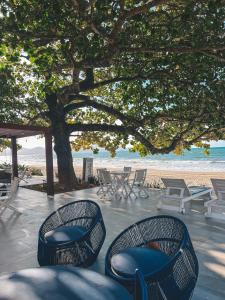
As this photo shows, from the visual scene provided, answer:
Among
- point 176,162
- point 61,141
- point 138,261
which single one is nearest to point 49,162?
point 61,141

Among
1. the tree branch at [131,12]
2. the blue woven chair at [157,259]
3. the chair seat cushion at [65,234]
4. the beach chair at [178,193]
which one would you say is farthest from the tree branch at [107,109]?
the blue woven chair at [157,259]

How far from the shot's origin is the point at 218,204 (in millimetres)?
7109

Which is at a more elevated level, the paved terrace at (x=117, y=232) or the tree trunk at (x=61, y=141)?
the tree trunk at (x=61, y=141)

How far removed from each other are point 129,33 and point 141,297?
6.44 metres

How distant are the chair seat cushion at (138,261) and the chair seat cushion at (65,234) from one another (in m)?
0.82

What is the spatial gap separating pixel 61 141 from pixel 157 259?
1032cm

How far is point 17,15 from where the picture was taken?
5.88 meters

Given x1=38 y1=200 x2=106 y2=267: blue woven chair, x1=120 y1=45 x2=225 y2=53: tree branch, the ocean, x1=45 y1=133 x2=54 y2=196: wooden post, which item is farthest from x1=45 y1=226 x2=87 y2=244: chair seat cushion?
the ocean

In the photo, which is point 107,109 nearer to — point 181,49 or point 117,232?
point 181,49

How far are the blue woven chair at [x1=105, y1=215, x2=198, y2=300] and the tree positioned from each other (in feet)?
14.3

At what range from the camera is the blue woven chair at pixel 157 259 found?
2602mm

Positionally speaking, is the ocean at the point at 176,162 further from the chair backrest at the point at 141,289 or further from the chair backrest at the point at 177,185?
the chair backrest at the point at 141,289

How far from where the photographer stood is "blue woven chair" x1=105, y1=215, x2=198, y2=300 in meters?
2.60

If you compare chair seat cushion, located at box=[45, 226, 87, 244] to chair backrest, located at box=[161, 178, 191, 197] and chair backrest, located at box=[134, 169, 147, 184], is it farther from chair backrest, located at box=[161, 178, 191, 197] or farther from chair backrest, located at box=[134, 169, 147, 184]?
chair backrest, located at box=[134, 169, 147, 184]
